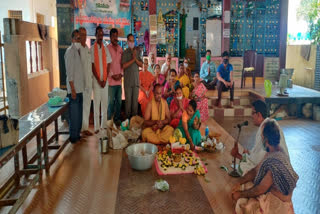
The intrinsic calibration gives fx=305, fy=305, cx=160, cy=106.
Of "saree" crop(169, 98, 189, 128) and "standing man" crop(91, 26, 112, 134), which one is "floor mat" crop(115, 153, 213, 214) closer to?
"saree" crop(169, 98, 189, 128)

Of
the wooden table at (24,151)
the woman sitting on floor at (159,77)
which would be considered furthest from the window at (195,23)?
the wooden table at (24,151)

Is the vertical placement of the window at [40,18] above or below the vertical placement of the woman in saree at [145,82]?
above

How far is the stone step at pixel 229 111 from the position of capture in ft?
26.5

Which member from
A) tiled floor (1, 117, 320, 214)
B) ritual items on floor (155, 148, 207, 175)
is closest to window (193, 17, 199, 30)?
tiled floor (1, 117, 320, 214)

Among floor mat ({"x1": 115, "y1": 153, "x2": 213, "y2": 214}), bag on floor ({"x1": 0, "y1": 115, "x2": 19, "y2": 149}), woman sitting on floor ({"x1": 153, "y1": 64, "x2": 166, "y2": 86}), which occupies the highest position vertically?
woman sitting on floor ({"x1": 153, "y1": 64, "x2": 166, "y2": 86})

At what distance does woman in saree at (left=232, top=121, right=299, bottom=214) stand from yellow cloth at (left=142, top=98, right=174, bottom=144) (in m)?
2.56

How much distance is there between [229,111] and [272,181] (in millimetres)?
5641

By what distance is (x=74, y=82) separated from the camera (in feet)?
17.4

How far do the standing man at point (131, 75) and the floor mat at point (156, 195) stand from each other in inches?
89.6

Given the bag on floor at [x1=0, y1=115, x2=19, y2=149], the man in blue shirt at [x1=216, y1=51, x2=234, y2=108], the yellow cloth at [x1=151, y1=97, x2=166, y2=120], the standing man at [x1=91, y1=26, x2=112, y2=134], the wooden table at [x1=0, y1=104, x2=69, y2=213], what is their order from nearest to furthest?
the bag on floor at [x1=0, y1=115, x2=19, y2=149] → the wooden table at [x1=0, y1=104, x2=69, y2=213] → the yellow cloth at [x1=151, y1=97, x2=166, y2=120] → the standing man at [x1=91, y1=26, x2=112, y2=134] → the man in blue shirt at [x1=216, y1=51, x2=234, y2=108]

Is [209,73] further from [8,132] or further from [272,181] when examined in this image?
[8,132]

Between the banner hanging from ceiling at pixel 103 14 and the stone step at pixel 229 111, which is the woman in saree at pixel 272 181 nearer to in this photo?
the stone step at pixel 229 111

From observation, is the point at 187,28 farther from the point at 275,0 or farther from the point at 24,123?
the point at 24,123

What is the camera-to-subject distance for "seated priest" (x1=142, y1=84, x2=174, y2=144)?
530 centimetres
